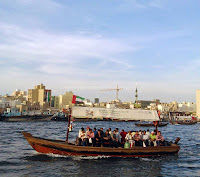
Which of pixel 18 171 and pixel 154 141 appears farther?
pixel 154 141

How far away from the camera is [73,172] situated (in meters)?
16.9

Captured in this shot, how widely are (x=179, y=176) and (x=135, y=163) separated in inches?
153

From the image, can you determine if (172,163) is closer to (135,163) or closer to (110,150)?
(135,163)

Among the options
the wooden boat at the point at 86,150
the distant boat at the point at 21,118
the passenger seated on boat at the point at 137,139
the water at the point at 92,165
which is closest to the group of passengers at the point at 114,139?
the passenger seated on boat at the point at 137,139

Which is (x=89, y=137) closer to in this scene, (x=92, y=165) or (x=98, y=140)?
(x=98, y=140)

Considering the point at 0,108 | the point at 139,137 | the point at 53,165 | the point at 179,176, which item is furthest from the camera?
the point at 0,108

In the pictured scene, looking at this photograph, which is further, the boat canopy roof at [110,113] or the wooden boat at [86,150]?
the boat canopy roof at [110,113]

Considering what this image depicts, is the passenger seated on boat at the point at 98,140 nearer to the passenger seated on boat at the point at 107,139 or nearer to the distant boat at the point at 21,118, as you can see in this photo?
the passenger seated on boat at the point at 107,139

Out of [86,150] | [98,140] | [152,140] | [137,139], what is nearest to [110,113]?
[98,140]

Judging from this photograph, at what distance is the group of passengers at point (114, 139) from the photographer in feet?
69.2

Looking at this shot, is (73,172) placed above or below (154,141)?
below

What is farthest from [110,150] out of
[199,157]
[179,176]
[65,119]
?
[65,119]

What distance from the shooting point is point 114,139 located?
2144 cm

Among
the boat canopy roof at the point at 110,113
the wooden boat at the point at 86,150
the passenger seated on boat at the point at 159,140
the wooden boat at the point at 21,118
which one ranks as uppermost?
the boat canopy roof at the point at 110,113
